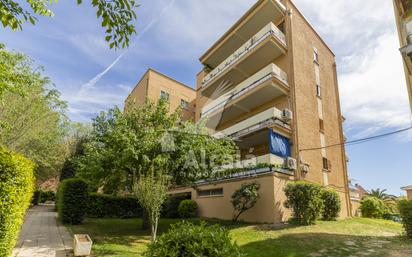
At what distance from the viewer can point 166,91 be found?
112ft

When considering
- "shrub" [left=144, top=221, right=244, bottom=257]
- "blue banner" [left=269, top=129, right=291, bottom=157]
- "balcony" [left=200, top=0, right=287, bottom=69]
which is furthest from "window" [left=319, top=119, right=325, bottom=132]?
"shrub" [left=144, top=221, right=244, bottom=257]

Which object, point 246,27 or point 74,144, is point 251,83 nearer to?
point 246,27

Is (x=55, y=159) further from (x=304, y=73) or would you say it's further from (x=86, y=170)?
(x=304, y=73)

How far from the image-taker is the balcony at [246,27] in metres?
22.3

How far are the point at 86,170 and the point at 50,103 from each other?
16527 mm

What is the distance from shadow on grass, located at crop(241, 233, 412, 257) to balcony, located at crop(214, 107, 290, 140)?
8.28 metres

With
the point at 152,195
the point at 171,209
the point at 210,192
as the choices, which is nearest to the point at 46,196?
the point at 171,209

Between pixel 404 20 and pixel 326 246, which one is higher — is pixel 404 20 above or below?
above

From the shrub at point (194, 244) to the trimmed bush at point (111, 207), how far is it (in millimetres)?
17632

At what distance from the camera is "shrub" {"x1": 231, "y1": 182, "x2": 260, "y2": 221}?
49.9ft

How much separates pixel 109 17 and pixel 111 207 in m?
20.4

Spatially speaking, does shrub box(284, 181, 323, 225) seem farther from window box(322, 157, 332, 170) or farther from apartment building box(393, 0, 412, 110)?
window box(322, 157, 332, 170)

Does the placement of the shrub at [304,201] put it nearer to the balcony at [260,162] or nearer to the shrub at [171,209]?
the balcony at [260,162]

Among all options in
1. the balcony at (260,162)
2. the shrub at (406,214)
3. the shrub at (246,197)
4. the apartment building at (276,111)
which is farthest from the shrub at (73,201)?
the shrub at (406,214)
